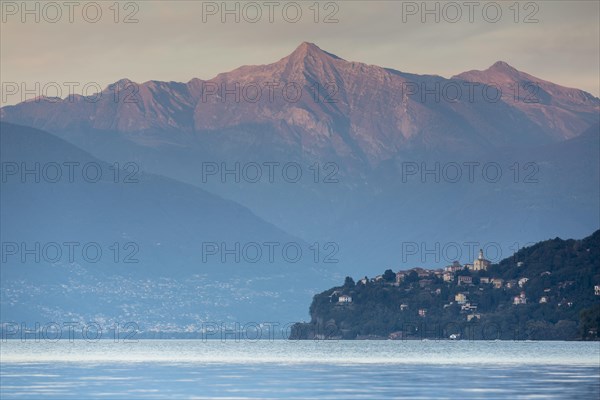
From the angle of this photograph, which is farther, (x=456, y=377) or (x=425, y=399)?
(x=456, y=377)

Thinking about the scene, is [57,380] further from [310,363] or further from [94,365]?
[310,363]

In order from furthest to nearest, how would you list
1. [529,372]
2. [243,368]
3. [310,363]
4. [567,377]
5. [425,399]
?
[310,363]
[243,368]
[529,372]
[567,377]
[425,399]

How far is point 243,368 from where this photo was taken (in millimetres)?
121688

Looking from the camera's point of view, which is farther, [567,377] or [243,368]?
[243,368]

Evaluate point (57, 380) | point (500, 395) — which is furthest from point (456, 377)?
point (57, 380)

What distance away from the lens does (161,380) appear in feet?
333

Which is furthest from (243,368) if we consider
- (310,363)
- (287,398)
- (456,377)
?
(287,398)

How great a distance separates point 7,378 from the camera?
103 meters

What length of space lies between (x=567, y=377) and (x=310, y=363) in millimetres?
36349

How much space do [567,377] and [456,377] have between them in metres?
7.82

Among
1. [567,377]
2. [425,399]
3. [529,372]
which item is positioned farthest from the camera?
[529,372]

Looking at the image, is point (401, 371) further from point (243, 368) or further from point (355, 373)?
point (243, 368)

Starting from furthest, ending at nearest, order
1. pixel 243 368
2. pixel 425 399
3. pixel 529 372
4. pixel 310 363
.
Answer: pixel 310 363
pixel 243 368
pixel 529 372
pixel 425 399

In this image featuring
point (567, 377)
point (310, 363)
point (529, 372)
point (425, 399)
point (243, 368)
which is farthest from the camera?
point (310, 363)
